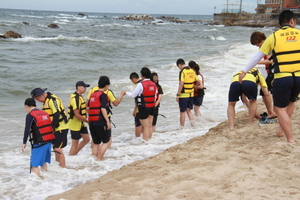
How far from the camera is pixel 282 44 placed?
5.01 metres

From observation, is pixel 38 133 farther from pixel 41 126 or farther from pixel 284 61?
pixel 284 61

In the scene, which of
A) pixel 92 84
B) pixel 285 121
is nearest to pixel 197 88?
pixel 285 121

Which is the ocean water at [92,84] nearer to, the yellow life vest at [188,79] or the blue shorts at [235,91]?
the yellow life vest at [188,79]

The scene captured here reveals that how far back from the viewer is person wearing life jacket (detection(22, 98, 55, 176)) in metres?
5.73

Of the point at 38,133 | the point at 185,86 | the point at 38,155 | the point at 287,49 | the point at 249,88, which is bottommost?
the point at 38,155

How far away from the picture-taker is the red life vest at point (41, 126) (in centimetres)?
573

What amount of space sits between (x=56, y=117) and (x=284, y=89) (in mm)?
3772

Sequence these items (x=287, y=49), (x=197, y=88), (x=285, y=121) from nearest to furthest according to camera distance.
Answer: (x=287, y=49)
(x=285, y=121)
(x=197, y=88)

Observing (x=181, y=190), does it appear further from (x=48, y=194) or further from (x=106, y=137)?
(x=106, y=137)

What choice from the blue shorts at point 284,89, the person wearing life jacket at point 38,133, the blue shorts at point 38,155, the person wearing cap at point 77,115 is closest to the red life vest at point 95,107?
the person wearing cap at point 77,115

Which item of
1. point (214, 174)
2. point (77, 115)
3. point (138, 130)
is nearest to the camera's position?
point (214, 174)

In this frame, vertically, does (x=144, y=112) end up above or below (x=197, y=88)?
below

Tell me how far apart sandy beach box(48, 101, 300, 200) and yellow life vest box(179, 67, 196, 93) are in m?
2.98

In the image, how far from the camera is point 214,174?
4.54 metres
